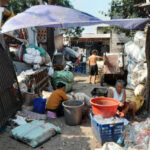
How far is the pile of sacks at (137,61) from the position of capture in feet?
26.6

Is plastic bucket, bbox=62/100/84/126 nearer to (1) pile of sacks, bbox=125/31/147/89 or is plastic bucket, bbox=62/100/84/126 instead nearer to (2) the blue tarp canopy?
(2) the blue tarp canopy

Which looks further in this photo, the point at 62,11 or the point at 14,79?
the point at 14,79

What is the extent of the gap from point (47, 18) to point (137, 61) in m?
5.03

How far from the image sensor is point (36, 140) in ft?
14.3

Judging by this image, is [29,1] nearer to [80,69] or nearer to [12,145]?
[80,69]

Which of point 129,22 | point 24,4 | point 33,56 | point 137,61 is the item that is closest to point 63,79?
point 33,56

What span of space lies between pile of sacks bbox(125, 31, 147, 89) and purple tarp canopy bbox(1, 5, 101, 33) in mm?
3932

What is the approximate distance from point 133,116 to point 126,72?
188 inches

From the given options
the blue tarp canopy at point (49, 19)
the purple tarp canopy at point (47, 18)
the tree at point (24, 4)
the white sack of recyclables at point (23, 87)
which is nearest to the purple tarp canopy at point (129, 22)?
the blue tarp canopy at point (49, 19)

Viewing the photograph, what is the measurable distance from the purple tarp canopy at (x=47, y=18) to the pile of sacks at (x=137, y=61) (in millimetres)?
3932

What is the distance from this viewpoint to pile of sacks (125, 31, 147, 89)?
8.11 metres

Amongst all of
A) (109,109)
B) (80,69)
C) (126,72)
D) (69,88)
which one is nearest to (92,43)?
(80,69)

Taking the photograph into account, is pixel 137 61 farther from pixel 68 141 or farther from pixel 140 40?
pixel 68 141

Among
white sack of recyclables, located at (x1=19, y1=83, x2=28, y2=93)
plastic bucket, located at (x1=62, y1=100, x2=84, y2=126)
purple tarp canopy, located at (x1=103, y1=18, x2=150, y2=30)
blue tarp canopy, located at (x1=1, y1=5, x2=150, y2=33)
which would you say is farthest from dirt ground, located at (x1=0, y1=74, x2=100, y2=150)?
purple tarp canopy, located at (x1=103, y1=18, x2=150, y2=30)
